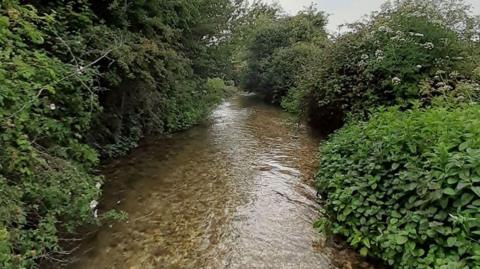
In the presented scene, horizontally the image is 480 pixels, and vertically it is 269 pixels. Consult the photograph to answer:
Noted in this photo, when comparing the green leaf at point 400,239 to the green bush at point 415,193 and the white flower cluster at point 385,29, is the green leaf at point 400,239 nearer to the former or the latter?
the green bush at point 415,193

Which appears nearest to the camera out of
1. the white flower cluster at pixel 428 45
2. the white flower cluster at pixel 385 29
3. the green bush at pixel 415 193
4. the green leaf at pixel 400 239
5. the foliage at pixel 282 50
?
the green bush at pixel 415 193

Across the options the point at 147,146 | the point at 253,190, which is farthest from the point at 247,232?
the point at 147,146

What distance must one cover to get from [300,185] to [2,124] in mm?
4122

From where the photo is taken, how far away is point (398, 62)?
6.92m

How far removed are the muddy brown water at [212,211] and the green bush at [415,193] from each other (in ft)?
1.35

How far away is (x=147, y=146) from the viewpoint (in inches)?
316

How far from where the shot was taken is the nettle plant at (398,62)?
21.5 ft

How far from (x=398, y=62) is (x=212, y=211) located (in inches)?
186

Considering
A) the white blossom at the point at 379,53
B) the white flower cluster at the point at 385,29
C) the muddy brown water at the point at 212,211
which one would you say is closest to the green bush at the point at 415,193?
the muddy brown water at the point at 212,211

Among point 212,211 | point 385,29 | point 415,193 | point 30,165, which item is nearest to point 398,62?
point 385,29

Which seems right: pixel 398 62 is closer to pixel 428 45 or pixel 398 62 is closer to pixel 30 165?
pixel 428 45

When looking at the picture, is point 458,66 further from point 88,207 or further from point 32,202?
point 32,202

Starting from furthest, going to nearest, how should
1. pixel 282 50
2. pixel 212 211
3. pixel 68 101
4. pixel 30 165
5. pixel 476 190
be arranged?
pixel 282 50 → pixel 212 211 → pixel 68 101 → pixel 30 165 → pixel 476 190

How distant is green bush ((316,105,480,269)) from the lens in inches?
108
